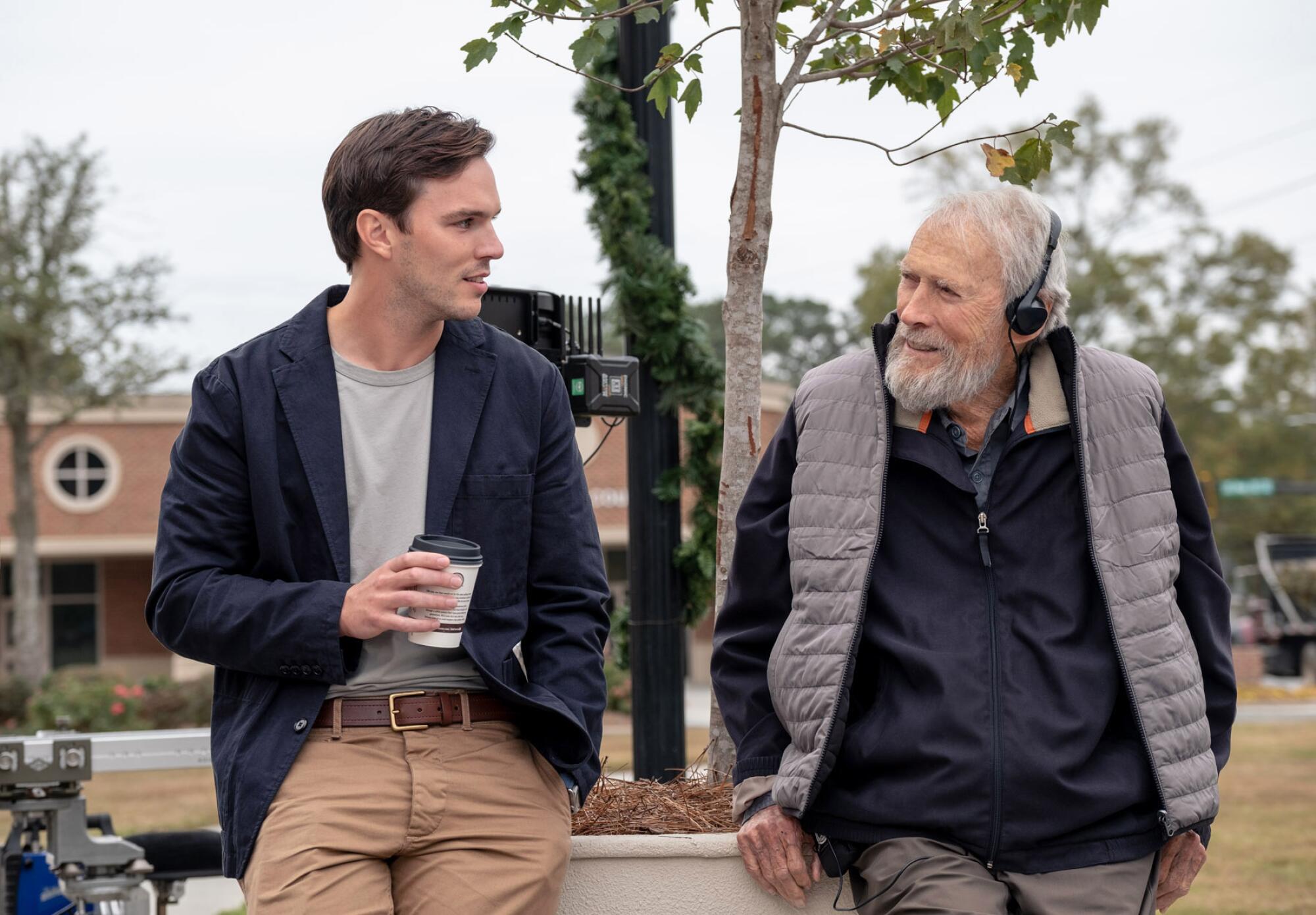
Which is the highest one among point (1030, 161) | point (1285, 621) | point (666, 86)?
point (666, 86)

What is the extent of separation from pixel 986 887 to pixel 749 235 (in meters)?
1.78

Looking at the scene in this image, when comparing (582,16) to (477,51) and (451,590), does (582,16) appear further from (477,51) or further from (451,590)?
(451,590)

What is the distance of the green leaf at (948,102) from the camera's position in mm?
3797

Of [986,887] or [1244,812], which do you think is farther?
[1244,812]

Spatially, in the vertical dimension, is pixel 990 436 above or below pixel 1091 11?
Result: below

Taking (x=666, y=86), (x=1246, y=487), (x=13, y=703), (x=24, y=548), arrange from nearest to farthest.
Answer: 1. (x=666, y=86)
2. (x=13, y=703)
3. (x=24, y=548)
4. (x=1246, y=487)

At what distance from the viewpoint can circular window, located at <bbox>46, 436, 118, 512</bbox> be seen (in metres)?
31.4

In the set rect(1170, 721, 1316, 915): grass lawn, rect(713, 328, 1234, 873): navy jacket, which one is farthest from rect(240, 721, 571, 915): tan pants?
rect(1170, 721, 1316, 915): grass lawn

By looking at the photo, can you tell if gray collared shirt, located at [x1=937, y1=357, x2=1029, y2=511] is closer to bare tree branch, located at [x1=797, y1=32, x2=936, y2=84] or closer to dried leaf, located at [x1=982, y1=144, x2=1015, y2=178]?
dried leaf, located at [x1=982, y1=144, x2=1015, y2=178]

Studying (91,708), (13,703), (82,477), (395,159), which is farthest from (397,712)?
(82,477)

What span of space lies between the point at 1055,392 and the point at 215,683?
1.71 m

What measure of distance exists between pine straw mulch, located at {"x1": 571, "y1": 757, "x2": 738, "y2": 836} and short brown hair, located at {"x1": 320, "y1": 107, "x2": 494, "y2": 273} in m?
1.36

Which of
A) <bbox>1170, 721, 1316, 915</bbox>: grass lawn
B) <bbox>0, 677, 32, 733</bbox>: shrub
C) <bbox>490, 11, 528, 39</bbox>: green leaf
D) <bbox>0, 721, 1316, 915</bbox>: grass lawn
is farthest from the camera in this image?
<bbox>0, 677, 32, 733</bbox>: shrub

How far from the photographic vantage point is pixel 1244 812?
11023 mm
